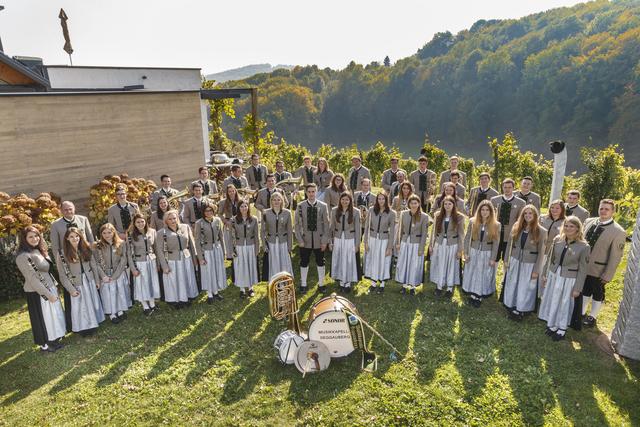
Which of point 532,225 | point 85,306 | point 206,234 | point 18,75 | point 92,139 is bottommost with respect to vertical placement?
point 85,306

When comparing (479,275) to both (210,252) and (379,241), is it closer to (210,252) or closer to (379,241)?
(379,241)

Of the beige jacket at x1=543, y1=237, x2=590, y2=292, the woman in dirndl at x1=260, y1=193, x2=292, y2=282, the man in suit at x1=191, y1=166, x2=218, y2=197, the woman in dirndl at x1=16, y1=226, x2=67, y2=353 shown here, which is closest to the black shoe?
the beige jacket at x1=543, y1=237, x2=590, y2=292

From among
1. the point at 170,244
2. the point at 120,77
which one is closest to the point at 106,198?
the point at 170,244

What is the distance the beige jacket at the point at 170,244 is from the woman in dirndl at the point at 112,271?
65 cm

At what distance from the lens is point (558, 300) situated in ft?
25.1

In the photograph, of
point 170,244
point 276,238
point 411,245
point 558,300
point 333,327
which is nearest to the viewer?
point 333,327

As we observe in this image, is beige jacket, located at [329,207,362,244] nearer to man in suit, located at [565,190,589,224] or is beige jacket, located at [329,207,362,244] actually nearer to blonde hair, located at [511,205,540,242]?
blonde hair, located at [511,205,540,242]

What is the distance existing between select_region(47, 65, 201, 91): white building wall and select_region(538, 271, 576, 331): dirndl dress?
72.7ft

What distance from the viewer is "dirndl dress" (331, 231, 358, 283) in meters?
9.57

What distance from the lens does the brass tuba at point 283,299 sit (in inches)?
298

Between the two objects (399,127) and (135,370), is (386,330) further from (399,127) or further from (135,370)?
(399,127)

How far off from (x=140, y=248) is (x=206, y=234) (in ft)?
4.42

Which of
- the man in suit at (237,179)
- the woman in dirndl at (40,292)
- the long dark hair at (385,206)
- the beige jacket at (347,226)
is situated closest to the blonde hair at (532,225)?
the long dark hair at (385,206)

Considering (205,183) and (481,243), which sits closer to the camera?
(481,243)
